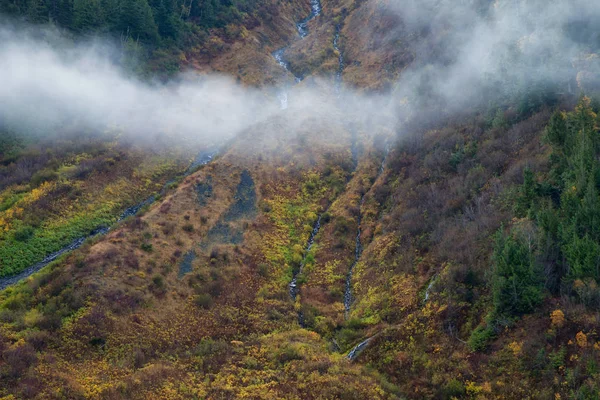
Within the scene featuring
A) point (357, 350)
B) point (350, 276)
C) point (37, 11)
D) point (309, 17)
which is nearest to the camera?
point (357, 350)

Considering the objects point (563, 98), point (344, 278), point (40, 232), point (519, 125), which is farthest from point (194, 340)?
point (563, 98)

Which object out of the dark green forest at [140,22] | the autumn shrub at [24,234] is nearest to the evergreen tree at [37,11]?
the dark green forest at [140,22]

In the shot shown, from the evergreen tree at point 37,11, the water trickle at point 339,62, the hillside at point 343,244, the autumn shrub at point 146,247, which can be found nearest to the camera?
the hillside at point 343,244

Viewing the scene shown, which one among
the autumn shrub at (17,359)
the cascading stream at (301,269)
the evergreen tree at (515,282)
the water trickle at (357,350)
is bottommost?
the water trickle at (357,350)

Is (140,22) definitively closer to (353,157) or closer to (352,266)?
(353,157)

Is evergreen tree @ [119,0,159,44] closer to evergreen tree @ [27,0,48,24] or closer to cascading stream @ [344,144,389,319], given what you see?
evergreen tree @ [27,0,48,24]

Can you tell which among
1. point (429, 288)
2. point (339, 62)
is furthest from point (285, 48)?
point (429, 288)

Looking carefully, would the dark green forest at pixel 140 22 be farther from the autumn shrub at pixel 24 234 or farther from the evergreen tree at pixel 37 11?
the autumn shrub at pixel 24 234

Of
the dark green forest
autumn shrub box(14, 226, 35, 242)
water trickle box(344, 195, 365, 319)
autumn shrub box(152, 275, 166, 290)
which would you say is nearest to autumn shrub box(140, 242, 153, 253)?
autumn shrub box(152, 275, 166, 290)

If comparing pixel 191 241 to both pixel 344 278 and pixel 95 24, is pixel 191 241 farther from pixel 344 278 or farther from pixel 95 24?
pixel 95 24
